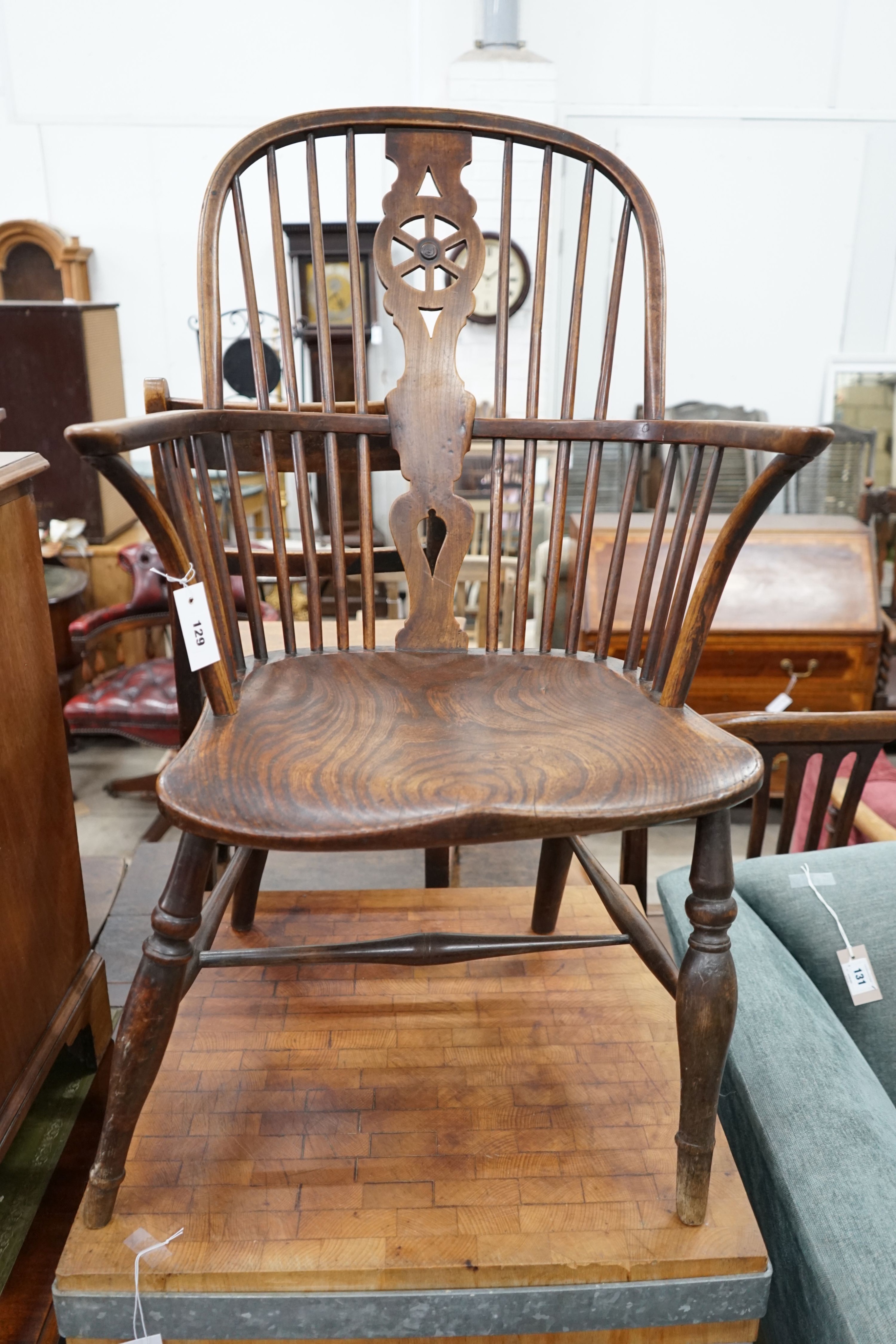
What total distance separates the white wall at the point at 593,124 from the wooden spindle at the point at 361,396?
3601mm

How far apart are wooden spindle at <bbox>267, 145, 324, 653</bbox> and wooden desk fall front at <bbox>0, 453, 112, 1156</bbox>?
30cm

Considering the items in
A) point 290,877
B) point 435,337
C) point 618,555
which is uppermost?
point 435,337

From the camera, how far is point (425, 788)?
30.6 inches

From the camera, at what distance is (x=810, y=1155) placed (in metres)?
0.93

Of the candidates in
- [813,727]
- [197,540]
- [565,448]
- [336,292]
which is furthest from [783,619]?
[336,292]

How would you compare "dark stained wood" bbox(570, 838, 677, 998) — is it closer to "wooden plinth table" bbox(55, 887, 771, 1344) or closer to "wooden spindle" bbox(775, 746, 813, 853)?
"wooden plinth table" bbox(55, 887, 771, 1344)

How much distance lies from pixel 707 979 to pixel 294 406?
830 millimetres

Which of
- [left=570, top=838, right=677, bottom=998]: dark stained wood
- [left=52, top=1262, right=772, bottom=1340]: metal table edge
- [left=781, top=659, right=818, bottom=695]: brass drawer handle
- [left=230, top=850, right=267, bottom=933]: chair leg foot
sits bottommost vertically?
[left=781, top=659, right=818, bottom=695]: brass drawer handle

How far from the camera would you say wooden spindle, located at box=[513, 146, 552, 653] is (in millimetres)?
1142

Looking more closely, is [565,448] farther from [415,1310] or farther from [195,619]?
[415,1310]

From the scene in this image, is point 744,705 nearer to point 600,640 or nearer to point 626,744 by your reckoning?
point 600,640

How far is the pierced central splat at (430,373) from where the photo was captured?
1.20 meters

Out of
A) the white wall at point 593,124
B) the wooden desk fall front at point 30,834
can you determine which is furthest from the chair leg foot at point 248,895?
the white wall at point 593,124

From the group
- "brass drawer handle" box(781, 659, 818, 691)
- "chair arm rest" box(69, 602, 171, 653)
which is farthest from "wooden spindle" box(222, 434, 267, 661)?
"brass drawer handle" box(781, 659, 818, 691)
